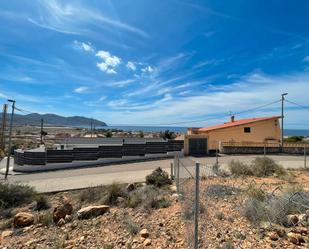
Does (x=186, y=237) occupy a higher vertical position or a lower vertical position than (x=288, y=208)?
lower

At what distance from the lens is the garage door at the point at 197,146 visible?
26281 mm

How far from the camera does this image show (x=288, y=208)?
565 centimetres

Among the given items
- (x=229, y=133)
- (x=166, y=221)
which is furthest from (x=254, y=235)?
(x=229, y=133)

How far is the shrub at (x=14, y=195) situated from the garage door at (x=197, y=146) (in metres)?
18.6

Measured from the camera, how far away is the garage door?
26.3 metres

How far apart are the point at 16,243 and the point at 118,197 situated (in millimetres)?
3785

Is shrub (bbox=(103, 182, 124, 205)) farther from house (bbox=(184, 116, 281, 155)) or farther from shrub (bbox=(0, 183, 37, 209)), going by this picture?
house (bbox=(184, 116, 281, 155))

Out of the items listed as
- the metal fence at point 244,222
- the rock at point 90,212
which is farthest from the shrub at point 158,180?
the metal fence at point 244,222

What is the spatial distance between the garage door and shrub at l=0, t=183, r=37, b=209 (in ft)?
61.0

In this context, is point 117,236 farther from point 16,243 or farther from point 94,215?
point 16,243

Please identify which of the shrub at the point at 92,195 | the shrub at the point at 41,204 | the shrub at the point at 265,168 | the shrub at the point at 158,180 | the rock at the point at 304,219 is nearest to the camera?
the rock at the point at 304,219

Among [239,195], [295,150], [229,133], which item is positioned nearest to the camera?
[239,195]

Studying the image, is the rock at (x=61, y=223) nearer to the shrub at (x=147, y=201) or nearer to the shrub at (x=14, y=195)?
the shrub at (x=147, y=201)

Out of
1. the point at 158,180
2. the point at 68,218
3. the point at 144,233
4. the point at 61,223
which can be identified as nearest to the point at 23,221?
the point at 61,223
